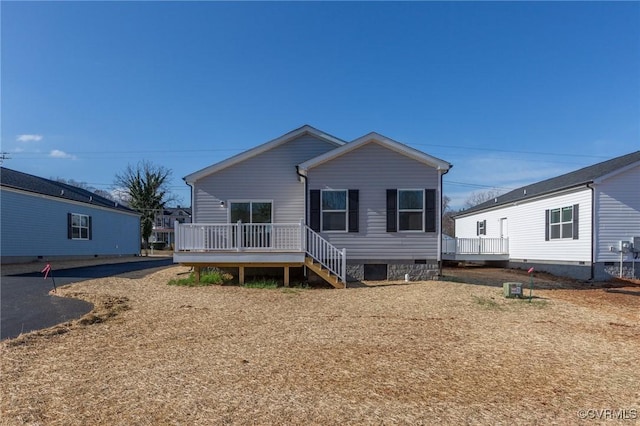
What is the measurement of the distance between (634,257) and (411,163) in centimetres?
915

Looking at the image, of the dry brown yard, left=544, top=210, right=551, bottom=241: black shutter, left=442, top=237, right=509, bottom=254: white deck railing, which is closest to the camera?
the dry brown yard

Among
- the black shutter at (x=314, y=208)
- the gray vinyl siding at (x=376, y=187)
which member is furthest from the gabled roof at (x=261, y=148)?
the black shutter at (x=314, y=208)

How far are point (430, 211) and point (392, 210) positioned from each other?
1.26m

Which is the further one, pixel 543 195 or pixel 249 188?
pixel 543 195

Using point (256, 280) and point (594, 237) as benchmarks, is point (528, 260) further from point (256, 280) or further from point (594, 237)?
point (256, 280)

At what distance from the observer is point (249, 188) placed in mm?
13609

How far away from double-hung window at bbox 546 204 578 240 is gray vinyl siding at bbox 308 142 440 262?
6.44 m

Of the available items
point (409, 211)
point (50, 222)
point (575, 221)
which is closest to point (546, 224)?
point (575, 221)

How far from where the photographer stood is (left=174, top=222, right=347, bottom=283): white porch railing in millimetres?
11500

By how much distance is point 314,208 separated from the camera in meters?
12.5

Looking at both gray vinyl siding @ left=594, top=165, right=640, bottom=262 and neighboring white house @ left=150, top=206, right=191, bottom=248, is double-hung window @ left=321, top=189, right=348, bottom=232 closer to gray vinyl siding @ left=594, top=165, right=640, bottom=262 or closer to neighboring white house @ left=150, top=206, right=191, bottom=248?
gray vinyl siding @ left=594, top=165, right=640, bottom=262

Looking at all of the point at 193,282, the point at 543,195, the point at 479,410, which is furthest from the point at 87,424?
the point at 543,195

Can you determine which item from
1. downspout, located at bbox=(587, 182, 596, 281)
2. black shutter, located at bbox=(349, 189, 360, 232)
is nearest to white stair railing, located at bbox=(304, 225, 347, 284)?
black shutter, located at bbox=(349, 189, 360, 232)

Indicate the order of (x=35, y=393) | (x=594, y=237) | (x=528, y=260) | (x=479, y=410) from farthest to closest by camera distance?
(x=528, y=260) < (x=594, y=237) < (x=35, y=393) < (x=479, y=410)
